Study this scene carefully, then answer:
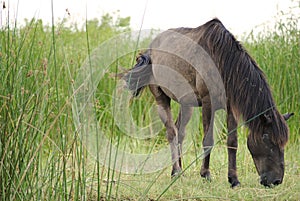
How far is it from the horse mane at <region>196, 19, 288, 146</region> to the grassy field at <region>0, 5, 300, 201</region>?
0.20 m

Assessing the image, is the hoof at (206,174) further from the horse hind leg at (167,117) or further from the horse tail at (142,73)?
the horse tail at (142,73)

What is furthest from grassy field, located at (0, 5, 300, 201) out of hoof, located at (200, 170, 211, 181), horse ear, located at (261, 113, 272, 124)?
horse ear, located at (261, 113, 272, 124)

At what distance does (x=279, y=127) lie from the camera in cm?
336

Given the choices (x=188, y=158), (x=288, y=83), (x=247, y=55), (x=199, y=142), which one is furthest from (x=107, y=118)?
(x=247, y=55)

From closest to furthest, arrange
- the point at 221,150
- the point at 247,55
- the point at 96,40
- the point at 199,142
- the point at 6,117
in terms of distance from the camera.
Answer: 1. the point at 6,117
2. the point at 247,55
3. the point at 221,150
4. the point at 199,142
5. the point at 96,40

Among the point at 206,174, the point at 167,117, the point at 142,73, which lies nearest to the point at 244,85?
the point at 206,174

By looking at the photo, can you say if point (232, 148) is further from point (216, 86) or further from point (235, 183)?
point (216, 86)

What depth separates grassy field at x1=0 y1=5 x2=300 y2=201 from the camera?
2117 mm

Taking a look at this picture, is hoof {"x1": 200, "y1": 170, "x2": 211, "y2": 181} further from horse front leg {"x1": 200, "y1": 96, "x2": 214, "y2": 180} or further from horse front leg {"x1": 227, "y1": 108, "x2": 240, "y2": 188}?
horse front leg {"x1": 227, "y1": 108, "x2": 240, "y2": 188}

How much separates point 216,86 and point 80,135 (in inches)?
53.3

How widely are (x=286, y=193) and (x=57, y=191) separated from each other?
1732 mm

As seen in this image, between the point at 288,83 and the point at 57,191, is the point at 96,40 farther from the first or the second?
the point at 57,191

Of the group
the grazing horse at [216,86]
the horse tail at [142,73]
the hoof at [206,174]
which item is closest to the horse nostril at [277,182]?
the grazing horse at [216,86]

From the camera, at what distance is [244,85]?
3467 mm
